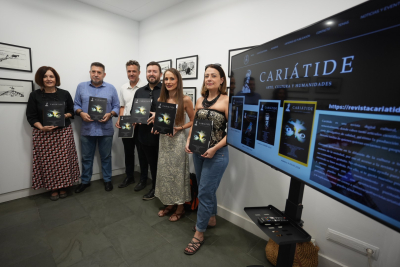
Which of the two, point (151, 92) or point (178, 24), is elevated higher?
point (178, 24)

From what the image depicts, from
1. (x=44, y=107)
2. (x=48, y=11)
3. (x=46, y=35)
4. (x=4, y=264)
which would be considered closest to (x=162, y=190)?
(x=4, y=264)

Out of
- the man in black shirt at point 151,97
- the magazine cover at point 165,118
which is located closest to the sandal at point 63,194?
the man in black shirt at point 151,97

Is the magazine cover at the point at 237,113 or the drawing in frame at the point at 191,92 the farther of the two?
the drawing in frame at the point at 191,92

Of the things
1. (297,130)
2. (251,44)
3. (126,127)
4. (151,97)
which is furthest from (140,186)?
(297,130)

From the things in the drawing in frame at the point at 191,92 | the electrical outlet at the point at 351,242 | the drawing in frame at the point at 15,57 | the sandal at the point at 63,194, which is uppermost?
the drawing in frame at the point at 15,57

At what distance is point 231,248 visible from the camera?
1.82 metres

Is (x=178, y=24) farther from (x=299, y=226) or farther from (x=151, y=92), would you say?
(x=299, y=226)

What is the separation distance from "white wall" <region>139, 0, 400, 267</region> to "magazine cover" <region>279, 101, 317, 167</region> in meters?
0.98

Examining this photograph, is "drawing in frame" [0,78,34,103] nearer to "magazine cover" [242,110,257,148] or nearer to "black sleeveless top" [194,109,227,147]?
"black sleeveless top" [194,109,227,147]

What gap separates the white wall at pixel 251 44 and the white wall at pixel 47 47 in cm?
92

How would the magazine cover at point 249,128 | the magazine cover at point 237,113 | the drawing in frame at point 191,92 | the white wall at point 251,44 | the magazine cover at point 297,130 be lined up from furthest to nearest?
the drawing in frame at point 191,92 → the white wall at point 251,44 → the magazine cover at point 237,113 → the magazine cover at point 249,128 → the magazine cover at point 297,130

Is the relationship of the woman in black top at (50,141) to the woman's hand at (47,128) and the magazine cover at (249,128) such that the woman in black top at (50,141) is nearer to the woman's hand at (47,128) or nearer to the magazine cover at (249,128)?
the woman's hand at (47,128)

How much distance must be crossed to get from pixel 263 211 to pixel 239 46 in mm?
1665

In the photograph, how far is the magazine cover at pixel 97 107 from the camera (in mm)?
2588
